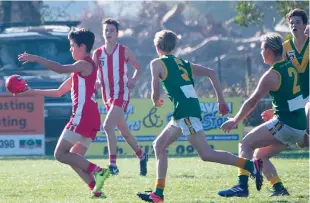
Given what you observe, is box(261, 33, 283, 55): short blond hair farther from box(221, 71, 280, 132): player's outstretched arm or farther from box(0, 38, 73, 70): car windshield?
box(0, 38, 73, 70): car windshield

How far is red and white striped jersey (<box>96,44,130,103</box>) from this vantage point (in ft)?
45.3

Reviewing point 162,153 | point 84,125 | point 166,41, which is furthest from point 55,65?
point 162,153

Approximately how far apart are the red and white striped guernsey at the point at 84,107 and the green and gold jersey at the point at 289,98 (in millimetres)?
1835

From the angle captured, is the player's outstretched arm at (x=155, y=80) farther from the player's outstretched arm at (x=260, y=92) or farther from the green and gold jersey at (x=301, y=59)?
the green and gold jersey at (x=301, y=59)

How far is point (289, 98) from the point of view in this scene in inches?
392

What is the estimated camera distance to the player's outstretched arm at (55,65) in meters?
9.47

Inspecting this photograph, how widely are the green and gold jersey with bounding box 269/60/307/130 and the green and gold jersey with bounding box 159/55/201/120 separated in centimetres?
81

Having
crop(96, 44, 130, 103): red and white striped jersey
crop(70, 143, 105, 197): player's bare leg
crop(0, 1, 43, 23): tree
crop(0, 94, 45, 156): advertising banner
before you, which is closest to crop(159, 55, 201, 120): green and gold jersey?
crop(70, 143, 105, 197): player's bare leg

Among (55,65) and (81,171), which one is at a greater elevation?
(55,65)

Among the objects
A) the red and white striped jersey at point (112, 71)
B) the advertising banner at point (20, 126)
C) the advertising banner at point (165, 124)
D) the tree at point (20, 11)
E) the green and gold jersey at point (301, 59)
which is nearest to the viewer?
the green and gold jersey at point (301, 59)

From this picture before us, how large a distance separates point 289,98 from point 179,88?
43.7 inches

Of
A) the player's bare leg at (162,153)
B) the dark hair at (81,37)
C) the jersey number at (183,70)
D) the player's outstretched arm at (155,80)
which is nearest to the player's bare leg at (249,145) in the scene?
the player's bare leg at (162,153)

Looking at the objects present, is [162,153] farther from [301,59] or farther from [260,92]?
[301,59]

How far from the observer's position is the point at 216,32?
4831cm
